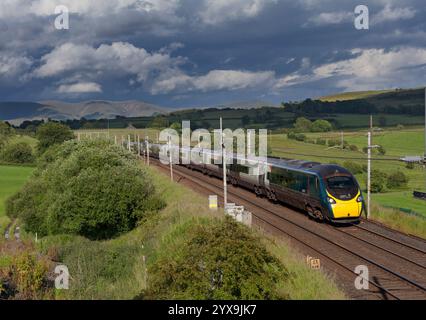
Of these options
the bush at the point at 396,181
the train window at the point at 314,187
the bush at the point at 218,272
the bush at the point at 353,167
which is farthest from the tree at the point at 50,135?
the bush at the point at 218,272

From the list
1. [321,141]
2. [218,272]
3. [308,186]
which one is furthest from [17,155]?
[218,272]

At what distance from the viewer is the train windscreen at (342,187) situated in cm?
2631

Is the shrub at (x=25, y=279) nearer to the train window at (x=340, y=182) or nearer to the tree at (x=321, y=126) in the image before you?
the train window at (x=340, y=182)

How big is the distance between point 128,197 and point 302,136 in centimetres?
8375

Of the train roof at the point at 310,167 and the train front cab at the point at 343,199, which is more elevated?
the train roof at the point at 310,167

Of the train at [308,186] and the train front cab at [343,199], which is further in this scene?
the train at [308,186]

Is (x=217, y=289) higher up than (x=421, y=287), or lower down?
higher up

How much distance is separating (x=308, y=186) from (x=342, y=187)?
2314mm

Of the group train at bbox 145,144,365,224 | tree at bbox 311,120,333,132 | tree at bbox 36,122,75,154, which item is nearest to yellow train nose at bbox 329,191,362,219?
train at bbox 145,144,365,224

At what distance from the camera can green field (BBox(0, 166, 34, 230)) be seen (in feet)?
225

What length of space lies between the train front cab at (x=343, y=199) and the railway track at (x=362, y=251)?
742mm

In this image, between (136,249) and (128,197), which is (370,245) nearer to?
(136,249)

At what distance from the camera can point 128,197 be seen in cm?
4216
